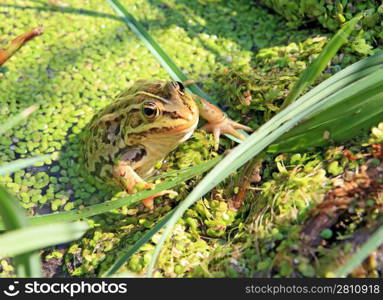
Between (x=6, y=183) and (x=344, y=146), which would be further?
(x=6, y=183)

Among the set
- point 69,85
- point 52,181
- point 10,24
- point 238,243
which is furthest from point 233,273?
point 10,24

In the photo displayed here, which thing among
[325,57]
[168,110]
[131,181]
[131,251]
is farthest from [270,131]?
[131,181]

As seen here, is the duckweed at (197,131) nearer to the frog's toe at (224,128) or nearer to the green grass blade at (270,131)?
the frog's toe at (224,128)

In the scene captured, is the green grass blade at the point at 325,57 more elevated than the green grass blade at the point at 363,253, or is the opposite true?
the green grass blade at the point at 325,57

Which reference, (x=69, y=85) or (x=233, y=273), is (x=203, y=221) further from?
(x=69, y=85)

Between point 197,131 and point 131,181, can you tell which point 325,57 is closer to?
point 197,131

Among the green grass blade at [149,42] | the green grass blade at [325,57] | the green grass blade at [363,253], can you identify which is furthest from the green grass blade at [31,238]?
the green grass blade at [149,42]

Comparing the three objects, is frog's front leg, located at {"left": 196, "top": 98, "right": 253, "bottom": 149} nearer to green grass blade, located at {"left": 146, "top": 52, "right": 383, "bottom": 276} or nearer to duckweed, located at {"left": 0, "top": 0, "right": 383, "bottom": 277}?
duckweed, located at {"left": 0, "top": 0, "right": 383, "bottom": 277}
